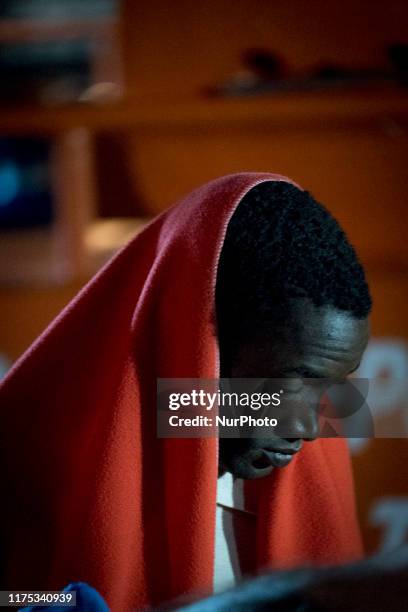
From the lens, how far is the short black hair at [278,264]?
60 cm

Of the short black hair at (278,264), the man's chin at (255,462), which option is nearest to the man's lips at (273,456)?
the man's chin at (255,462)

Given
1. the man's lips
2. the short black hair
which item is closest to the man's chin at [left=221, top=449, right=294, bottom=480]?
the man's lips

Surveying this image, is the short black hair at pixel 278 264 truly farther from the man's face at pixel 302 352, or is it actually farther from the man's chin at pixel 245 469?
the man's chin at pixel 245 469

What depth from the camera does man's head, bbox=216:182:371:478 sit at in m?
0.60

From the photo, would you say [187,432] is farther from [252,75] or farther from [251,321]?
[252,75]

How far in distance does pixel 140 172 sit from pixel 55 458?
3.47 feet

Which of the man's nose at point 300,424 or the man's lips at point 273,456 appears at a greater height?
the man's nose at point 300,424

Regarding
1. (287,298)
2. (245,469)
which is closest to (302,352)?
(287,298)

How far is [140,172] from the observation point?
1.61 meters

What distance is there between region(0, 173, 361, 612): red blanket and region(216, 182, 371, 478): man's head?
0.03 meters

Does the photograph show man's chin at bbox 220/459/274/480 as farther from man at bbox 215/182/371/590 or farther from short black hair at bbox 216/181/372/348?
short black hair at bbox 216/181/372/348

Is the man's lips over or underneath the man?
underneath

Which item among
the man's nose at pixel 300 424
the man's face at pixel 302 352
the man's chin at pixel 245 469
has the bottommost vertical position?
the man's chin at pixel 245 469

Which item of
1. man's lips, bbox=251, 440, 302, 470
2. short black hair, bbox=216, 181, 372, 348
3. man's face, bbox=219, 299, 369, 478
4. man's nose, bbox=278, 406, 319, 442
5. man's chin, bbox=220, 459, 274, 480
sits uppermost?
short black hair, bbox=216, 181, 372, 348
